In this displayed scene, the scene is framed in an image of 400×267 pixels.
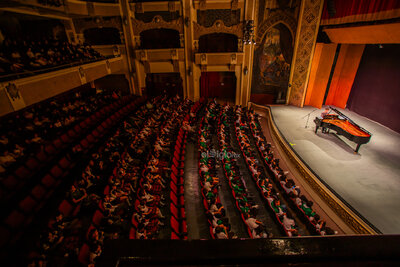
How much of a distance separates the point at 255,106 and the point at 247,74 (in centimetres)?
173

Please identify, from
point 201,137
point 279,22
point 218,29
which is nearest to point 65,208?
point 201,137

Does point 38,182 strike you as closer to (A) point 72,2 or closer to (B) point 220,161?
(B) point 220,161

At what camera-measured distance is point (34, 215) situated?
3.70m

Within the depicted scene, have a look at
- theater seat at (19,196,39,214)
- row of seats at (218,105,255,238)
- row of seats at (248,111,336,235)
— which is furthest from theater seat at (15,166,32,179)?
row of seats at (248,111,336,235)

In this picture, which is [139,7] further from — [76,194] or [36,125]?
[76,194]

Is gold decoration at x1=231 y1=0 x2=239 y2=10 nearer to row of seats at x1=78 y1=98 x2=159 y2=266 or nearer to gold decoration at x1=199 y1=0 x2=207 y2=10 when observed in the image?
gold decoration at x1=199 y1=0 x2=207 y2=10

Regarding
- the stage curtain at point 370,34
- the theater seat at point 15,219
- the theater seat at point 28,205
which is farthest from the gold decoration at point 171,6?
the theater seat at point 15,219

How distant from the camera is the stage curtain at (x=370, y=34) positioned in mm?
5566

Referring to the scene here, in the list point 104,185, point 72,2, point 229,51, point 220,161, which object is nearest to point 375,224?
point 220,161

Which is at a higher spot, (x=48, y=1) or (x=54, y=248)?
(x=48, y=1)

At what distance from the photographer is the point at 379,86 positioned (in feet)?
26.6

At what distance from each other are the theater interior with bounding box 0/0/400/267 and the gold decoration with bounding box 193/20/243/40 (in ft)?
Answer: 0.17

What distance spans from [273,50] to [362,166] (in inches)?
276

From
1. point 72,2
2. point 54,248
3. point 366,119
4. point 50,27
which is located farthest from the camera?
point 50,27
